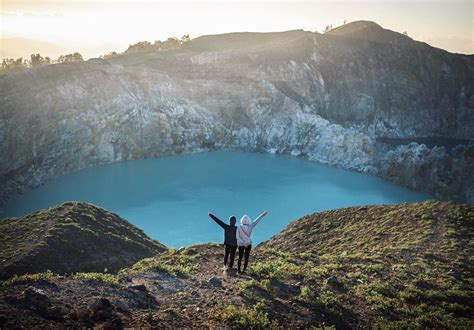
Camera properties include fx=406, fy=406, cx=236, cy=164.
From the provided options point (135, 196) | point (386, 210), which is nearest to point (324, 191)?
point (135, 196)

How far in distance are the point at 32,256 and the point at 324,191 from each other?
4447cm

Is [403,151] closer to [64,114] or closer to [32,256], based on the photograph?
[64,114]

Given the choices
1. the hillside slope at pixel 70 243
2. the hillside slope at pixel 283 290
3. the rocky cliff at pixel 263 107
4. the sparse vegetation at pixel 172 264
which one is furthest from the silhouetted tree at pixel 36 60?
the hillside slope at pixel 283 290

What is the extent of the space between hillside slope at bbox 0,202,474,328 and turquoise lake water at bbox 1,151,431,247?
61.4 feet

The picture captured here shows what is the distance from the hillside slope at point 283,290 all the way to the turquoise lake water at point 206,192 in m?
18.7

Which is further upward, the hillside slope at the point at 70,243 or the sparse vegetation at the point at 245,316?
the sparse vegetation at the point at 245,316

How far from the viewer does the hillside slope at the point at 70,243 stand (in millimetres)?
19484

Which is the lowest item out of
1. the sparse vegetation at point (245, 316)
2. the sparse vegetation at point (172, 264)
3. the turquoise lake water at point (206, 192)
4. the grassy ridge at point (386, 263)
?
the turquoise lake water at point (206, 192)

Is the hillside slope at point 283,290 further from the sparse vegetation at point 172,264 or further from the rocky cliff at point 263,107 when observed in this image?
the rocky cliff at point 263,107

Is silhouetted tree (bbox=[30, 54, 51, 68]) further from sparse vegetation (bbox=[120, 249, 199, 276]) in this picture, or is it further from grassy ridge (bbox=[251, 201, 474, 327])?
sparse vegetation (bbox=[120, 249, 199, 276])

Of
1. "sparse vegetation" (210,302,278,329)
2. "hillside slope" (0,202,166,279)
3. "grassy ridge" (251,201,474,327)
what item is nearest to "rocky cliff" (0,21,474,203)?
"hillside slope" (0,202,166,279)

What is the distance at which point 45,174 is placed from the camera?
54.1 metres

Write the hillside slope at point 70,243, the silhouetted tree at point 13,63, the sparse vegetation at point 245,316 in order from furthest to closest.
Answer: the silhouetted tree at point 13,63 → the hillside slope at point 70,243 → the sparse vegetation at point 245,316

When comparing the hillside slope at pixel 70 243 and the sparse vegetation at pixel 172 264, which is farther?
the hillside slope at pixel 70 243
